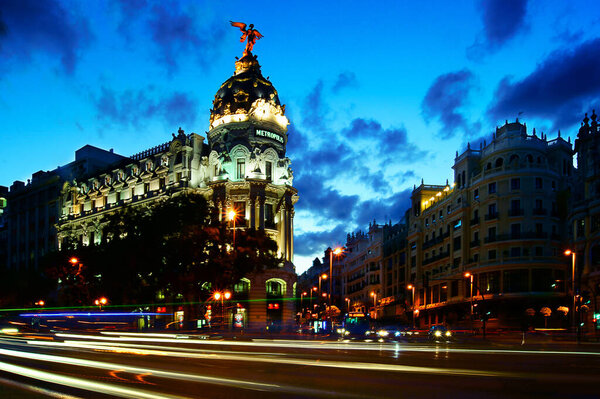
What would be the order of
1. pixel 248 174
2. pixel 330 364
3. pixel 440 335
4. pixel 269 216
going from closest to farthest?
pixel 330 364 → pixel 440 335 → pixel 248 174 → pixel 269 216

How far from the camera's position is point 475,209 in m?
66.9

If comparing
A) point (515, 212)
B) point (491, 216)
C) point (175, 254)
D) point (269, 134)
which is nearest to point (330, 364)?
point (175, 254)

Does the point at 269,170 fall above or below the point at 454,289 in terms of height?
above

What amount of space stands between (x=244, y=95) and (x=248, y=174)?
31.1ft

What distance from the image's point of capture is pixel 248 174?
225 feet

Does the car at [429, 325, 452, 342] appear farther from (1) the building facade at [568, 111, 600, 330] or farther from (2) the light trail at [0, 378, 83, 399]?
(2) the light trail at [0, 378, 83, 399]

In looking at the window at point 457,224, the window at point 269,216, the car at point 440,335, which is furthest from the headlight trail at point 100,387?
the window at point 457,224

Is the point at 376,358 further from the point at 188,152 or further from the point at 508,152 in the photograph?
the point at 188,152

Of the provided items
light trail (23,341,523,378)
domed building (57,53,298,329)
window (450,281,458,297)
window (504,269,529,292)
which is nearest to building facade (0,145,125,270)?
domed building (57,53,298,329)

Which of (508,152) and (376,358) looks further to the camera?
(508,152)

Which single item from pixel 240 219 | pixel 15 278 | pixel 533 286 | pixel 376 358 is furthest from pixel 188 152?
pixel 376 358

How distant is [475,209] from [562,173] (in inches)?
374

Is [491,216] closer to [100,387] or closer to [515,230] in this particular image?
[515,230]

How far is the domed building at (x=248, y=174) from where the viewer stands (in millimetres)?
67000
